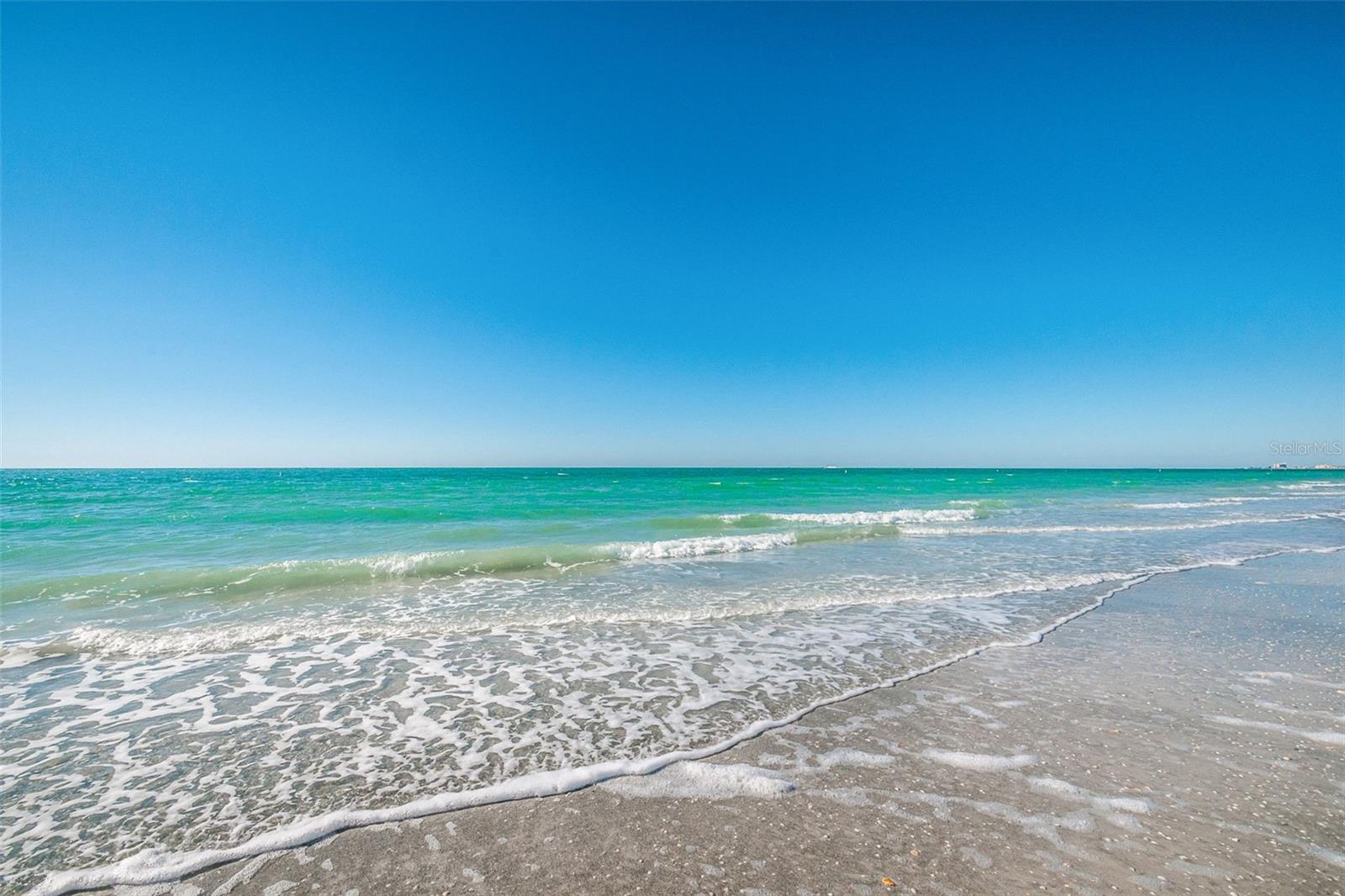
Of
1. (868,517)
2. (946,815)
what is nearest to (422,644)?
(946,815)

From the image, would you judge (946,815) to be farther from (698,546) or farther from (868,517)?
(868,517)

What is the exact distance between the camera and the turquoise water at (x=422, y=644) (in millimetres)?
4211

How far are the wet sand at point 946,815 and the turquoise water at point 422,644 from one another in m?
0.59

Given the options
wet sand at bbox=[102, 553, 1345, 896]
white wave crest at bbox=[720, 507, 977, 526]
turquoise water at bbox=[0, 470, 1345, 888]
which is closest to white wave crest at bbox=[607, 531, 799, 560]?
turquoise water at bbox=[0, 470, 1345, 888]

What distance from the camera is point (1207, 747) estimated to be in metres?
4.42

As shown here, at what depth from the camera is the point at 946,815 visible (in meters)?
3.58

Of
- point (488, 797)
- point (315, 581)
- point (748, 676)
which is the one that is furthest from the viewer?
point (315, 581)

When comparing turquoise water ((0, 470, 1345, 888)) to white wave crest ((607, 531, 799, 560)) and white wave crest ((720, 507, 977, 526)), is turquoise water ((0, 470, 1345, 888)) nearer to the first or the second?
white wave crest ((607, 531, 799, 560))

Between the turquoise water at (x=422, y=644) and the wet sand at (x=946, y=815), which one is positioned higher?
the wet sand at (x=946, y=815)

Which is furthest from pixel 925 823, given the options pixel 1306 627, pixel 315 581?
pixel 315 581

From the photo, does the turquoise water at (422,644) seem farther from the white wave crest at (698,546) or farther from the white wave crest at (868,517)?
the white wave crest at (868,517)

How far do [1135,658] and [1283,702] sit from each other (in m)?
1.40

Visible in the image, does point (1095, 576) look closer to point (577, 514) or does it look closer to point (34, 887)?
point (34, 887)

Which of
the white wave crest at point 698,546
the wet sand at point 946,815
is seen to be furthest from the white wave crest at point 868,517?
the wet sand at point 946,815
